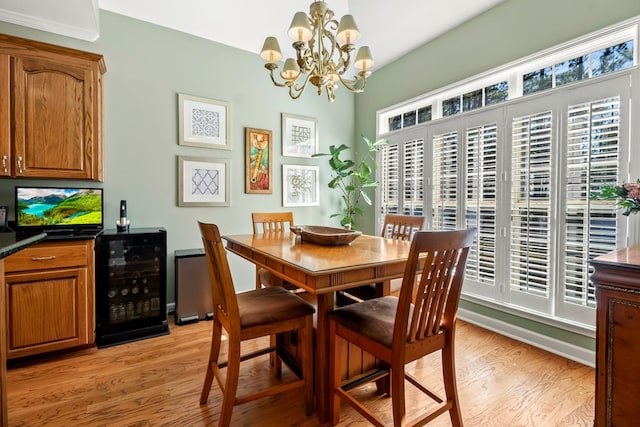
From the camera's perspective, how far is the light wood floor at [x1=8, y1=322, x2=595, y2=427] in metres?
1.69

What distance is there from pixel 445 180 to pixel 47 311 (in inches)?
143

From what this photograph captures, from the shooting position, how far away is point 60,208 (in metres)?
2.60

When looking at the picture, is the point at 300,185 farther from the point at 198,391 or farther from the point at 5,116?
the point at 5,116

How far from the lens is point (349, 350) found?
1779mm

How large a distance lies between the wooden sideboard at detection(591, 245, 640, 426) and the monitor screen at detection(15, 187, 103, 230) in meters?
3.54

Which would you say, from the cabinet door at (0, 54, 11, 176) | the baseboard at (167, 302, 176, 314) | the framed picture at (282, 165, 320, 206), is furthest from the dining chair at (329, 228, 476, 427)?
the cabinet door at (0, 54, 11, 176)

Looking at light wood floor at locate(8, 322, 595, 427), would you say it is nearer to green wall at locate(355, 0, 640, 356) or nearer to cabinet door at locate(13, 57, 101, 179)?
green wall at locate(355, 0, 640, 356)

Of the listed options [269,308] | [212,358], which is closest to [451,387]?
[269,308]

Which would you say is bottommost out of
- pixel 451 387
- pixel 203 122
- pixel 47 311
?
pixel 451 387

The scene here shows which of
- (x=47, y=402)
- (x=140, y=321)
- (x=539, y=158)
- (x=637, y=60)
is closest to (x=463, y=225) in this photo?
(x=539, y=158)

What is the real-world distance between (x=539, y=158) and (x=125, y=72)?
3.84 m

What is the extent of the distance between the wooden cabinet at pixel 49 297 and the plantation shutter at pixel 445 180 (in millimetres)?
3227

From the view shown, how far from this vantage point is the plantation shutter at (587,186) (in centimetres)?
213

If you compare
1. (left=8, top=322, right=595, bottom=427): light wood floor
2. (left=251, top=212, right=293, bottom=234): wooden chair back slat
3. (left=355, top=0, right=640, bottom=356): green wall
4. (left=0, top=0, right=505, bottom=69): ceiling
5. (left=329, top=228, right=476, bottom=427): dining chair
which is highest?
(left=0, top=0, right=505, bottom=69): ceiling
